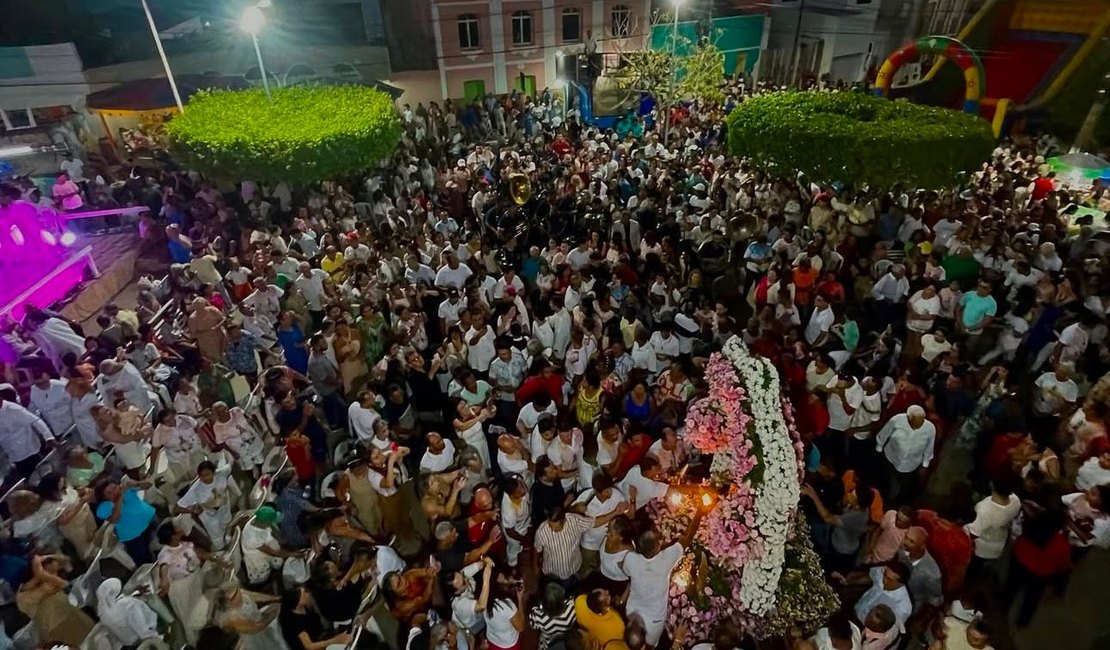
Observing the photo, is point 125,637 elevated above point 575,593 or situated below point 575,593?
above

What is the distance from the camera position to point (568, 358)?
6.96 m

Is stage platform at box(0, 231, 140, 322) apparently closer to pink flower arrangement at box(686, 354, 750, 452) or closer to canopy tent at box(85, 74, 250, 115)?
canopy tent at box(85, 74, 250, 115)

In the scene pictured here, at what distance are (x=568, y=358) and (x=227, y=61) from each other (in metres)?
21.1

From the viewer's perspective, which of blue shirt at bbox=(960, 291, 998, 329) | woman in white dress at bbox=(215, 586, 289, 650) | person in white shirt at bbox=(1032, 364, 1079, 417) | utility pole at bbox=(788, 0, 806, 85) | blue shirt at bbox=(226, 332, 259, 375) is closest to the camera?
woman in white dress at bbox=(215, 586, 289, 650)

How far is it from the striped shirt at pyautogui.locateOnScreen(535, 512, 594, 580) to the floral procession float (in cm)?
59

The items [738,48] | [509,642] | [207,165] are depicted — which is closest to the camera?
[509,642]

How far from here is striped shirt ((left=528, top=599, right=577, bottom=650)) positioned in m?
4.39

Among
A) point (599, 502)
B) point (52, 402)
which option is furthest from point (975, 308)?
point (52, 402)

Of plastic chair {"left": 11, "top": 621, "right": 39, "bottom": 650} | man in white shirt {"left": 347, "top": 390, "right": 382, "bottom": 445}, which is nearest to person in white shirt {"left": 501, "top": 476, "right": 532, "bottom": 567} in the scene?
man in white shirt {"left": 347, "top": 390, "right": 382, "bottom": 445}

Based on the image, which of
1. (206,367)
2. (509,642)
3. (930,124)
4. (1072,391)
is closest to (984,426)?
(1072,391)

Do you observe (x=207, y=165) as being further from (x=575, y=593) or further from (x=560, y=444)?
(x=575, y=593)

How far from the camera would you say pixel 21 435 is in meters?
6.38

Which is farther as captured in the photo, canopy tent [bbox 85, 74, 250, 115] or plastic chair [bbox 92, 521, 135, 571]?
canopy tent [bbox 85, 74, 250, 115]

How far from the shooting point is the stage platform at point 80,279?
10453mm
